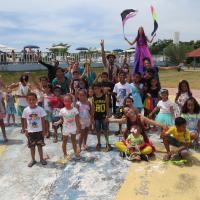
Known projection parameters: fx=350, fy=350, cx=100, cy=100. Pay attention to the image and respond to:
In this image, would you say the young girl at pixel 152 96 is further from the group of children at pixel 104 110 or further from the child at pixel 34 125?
the child at pixel 34 125

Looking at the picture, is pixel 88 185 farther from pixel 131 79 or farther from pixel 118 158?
pixel 131 79

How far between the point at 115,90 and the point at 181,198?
330cm

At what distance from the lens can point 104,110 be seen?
6.45 meters

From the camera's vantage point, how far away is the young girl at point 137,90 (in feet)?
24.4

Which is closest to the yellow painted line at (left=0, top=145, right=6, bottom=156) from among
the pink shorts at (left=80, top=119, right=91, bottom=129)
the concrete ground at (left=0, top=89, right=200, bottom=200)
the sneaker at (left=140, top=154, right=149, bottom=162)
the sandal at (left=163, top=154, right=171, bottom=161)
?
the concrete ground at (left=0, top=89, right=200, bottom=200)

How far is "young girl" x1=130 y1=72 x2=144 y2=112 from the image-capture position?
7.44 meters

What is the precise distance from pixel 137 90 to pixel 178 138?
1913 mm

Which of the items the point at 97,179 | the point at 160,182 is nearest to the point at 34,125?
the point at 97,179

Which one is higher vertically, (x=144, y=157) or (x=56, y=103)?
(x=56, y=103)

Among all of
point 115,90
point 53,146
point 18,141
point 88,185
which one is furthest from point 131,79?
point 88,185

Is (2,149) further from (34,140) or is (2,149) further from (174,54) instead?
(174,54)

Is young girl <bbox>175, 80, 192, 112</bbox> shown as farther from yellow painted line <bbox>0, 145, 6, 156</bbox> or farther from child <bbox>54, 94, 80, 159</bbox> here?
yellow painted line <bbox>0, 145, 6, 156</bbox>

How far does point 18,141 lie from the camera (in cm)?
725

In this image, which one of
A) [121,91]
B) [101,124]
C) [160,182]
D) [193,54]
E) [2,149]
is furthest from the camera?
[193,54]
